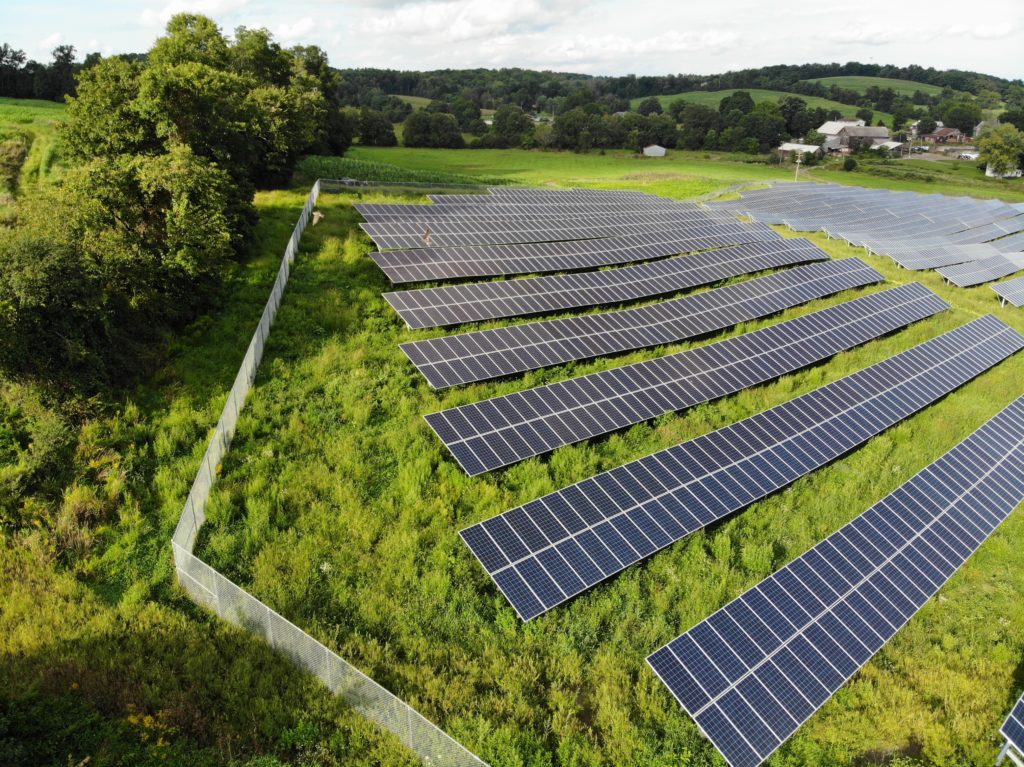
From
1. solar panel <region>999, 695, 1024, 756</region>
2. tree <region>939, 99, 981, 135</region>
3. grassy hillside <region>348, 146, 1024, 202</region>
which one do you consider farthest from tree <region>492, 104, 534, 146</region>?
tree <region>939, 99, 981, 135</region>

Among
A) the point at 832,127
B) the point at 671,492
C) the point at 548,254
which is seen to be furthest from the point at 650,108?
the point at 671,492

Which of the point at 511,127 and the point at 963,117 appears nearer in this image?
the point at 511,127

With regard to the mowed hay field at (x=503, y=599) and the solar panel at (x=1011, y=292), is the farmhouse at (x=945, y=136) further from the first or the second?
the mowed hay field at (x=503, y=599)

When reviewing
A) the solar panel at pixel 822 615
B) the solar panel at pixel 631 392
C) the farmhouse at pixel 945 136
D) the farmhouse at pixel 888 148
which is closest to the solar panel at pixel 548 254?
the solar panel at pixel 631 392

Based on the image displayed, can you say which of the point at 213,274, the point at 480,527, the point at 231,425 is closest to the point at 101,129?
the point at 213,274

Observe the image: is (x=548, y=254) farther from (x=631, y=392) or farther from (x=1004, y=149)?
(x=1004, y=149)

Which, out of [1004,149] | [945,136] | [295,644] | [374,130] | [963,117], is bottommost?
[295,644]

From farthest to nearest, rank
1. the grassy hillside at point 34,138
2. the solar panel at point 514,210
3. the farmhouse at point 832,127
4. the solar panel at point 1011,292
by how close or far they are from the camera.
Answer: the farmhouse at point 832,127, the grassy hillside at point 34,138, the solar panel at point 1011,292, the solar panel at point 514,210
